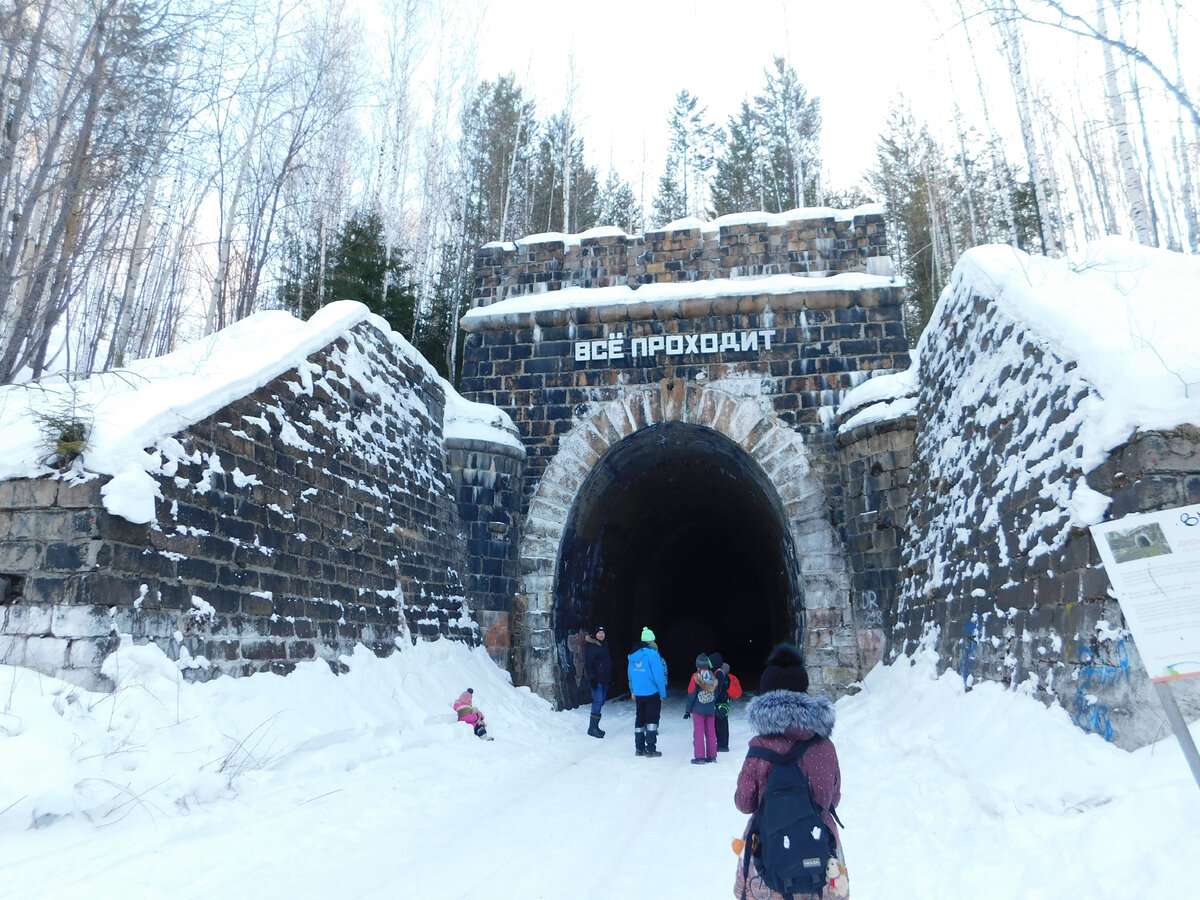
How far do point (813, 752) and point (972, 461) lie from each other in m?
5.26

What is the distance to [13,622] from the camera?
5312 millimetres

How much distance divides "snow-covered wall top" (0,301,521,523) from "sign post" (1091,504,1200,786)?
19.0 feet

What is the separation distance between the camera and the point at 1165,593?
10.6 feet

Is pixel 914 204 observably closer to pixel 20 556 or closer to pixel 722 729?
pixel 722 729

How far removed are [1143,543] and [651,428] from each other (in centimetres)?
960

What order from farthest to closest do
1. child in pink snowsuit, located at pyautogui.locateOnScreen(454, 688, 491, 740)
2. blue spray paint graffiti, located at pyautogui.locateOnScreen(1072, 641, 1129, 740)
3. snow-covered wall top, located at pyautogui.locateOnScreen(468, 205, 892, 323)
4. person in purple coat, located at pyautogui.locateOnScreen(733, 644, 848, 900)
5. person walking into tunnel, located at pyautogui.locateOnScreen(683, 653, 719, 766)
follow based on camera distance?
snow-covered wall top, located at pyautogui.locateOnScreen(468, 205, 892, 323)
child in pink snowsuit, located at pyautogui.locateOnScreen(454, 688, 491, 740)
person walking into tunnel, located at pyautogui.locateOnScreen(683, 653, 719, 766)
blue spray paint graffiti, located at pyautogui.locateOnScreen(1072, 641, 1129, 740)
person in purple coat, located at pyautogui.locateOnScreen(733, 644, 848, 900)

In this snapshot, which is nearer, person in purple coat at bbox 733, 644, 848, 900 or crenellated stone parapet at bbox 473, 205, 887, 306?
person in purple coat at bbox 733, 644, 848, 900

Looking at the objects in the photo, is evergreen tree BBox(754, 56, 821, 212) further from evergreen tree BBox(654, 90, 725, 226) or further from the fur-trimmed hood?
the fur-trimmed hood

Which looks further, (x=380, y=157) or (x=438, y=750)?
(x=380, y=157)

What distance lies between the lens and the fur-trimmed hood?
125 inches

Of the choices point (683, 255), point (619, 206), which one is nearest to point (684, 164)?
point (619, 206)

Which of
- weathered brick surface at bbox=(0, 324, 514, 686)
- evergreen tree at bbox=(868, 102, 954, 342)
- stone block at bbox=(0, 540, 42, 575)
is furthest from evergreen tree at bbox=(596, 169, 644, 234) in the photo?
stone block at bbox=(0, 540, 42, 575)

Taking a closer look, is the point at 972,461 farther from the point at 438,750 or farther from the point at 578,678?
the point at 578,678

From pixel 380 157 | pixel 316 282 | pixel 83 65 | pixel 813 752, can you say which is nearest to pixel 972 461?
pixel 813 752
